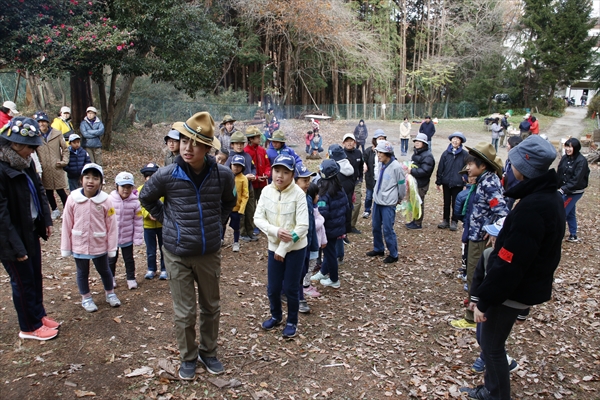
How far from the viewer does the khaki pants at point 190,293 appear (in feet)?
12.2

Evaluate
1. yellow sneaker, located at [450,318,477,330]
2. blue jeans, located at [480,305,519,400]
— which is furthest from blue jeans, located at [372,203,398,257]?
blue jeans, located at [480,305,519,400]

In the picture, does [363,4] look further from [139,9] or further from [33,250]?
[33,250]

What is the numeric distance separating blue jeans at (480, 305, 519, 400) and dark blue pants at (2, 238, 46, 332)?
413cm

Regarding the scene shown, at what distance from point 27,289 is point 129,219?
1.52 metres

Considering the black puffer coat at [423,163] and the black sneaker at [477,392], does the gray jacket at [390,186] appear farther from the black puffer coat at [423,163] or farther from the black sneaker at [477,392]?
the black sneaker at [477,392]

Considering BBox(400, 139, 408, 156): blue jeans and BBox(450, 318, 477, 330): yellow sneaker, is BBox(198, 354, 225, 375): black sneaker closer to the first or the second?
BBox(450, 318, 477, 330): yellow sneaker

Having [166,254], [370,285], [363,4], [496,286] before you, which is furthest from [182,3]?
[363,4]

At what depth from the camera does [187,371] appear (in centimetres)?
389

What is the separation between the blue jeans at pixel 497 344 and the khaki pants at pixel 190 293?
2.30 meters

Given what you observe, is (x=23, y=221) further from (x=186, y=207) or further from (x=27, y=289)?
(x=186, y=207)

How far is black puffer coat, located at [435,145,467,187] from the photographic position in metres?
8.70

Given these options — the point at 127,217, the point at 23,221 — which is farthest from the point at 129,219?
the point at 23,221

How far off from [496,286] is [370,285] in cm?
350

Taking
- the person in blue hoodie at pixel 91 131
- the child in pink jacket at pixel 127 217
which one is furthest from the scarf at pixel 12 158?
the person in blue hoodie at pixel 91 131
